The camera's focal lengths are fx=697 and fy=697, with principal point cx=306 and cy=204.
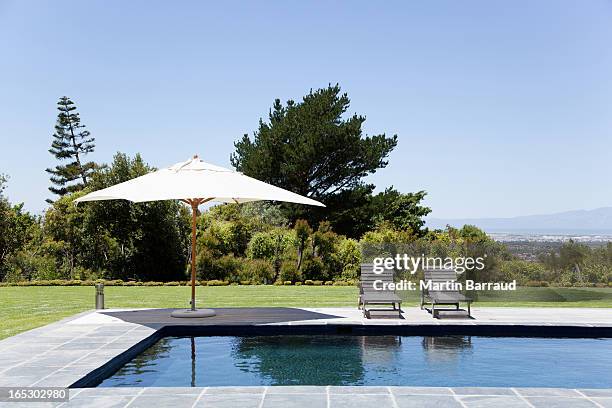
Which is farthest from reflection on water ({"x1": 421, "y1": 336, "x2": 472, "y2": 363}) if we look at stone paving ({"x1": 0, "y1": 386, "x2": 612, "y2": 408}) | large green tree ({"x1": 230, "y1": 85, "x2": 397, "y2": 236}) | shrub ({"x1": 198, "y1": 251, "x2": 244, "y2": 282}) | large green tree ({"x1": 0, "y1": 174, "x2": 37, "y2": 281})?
large green tree ({"x1": 230, "y1": 85, "x2": 397, "y2": 236})

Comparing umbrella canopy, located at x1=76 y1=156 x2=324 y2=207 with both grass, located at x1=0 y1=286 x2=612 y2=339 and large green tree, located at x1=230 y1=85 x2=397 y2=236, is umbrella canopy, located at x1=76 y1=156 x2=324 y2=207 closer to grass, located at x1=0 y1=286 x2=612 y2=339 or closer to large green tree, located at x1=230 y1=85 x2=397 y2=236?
grass, located at x1=0 y1=286 x2=612 y2=339

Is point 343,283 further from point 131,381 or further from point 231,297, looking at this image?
point 131,381

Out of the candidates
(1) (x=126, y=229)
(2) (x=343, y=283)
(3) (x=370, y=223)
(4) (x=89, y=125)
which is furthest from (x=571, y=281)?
(4) (x=89, y=125)

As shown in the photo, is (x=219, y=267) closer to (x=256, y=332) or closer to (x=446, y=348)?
(x=256, y=332)

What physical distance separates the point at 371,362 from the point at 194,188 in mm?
3695

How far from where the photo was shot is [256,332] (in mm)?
9820

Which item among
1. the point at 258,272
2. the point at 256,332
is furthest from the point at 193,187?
the point at 258,272

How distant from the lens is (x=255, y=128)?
34594 millimetres

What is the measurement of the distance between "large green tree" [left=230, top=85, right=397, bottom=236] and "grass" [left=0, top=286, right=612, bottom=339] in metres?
15.8

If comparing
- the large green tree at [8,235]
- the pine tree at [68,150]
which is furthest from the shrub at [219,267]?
the pine tree at [68,150]

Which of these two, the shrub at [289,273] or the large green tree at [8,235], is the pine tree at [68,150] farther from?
the shrub at [289,273]

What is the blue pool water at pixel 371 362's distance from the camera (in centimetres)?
743

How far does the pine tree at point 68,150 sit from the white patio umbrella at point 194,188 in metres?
34.9

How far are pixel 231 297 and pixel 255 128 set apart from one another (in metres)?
20.4
